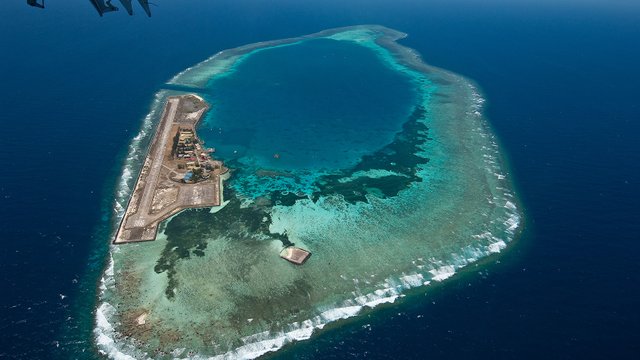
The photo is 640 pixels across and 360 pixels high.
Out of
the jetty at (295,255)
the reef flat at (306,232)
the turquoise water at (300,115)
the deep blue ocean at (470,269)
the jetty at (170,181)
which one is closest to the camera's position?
the deep blue ocean at (470,269)

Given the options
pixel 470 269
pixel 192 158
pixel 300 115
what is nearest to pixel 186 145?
pixel 192 158

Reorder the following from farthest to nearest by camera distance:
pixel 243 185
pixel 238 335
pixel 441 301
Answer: pixel 243 185 → pixel 441 301 → pixel 238 335

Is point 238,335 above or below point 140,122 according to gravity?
below

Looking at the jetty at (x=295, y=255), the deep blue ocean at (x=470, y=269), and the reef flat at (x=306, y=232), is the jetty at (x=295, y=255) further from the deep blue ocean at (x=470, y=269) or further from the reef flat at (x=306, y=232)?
the deep blue ocean at (x=470, y=269)

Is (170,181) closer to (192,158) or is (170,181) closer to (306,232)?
(192,158)

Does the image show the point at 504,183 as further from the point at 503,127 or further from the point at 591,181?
the point at 503,127

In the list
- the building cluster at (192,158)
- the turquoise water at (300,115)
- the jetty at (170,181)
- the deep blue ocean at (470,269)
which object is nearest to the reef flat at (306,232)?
the turquoise water at (300,115)

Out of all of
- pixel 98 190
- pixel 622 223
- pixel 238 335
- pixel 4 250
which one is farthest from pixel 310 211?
pixel 622 223

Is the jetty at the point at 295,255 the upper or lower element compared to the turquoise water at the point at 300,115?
lower
